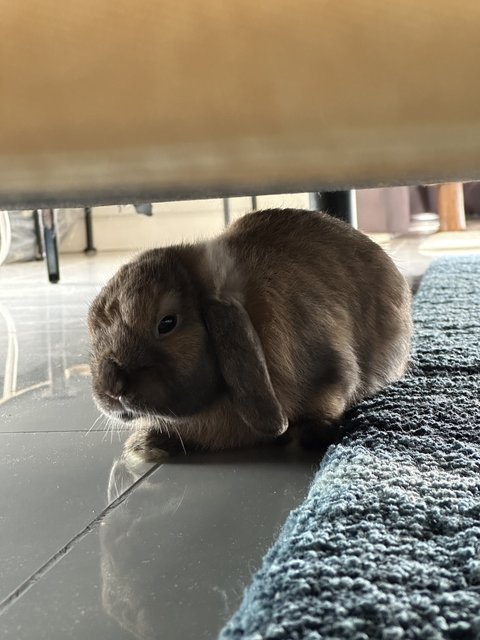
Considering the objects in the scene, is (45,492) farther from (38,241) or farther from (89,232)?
(89,232)

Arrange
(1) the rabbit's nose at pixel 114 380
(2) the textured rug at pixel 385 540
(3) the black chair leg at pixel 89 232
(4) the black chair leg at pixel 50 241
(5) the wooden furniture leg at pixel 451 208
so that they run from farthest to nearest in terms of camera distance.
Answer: (3) the black chair leg at pixel 89 232, (5) the wooden furniture leg at pixel 451 208, (4) the black chair leg at pixel 50 241, (1) the rabbit's nose at pixel 114 380, (2) the textured rug at pixel 385 540

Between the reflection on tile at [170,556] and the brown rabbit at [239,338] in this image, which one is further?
the brown rabbit at [239,338]

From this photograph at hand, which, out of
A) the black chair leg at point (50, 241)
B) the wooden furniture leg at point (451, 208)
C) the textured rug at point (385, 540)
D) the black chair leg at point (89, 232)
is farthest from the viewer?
the black chair leg at point (89, 232)

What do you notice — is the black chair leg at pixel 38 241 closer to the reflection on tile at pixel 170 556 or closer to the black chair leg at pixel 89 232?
the black chair leg at pixel 89 232

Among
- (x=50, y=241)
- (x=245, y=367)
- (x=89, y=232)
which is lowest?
(x=89, y=232)

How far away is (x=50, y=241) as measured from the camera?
107 inches

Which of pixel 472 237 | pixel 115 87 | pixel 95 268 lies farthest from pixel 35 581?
pixel 472 237

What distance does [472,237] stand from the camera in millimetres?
3922

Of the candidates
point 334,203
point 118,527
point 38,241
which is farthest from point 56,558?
point 38,241

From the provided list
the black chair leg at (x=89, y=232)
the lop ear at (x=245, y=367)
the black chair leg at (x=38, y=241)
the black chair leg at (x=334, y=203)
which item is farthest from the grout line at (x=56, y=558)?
the black chair leg at (x=89, y=232)

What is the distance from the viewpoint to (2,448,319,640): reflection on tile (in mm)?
477

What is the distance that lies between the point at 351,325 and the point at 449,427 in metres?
0.19

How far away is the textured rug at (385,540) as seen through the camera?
1.43 feet

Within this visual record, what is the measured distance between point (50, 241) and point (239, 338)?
2.09 m
